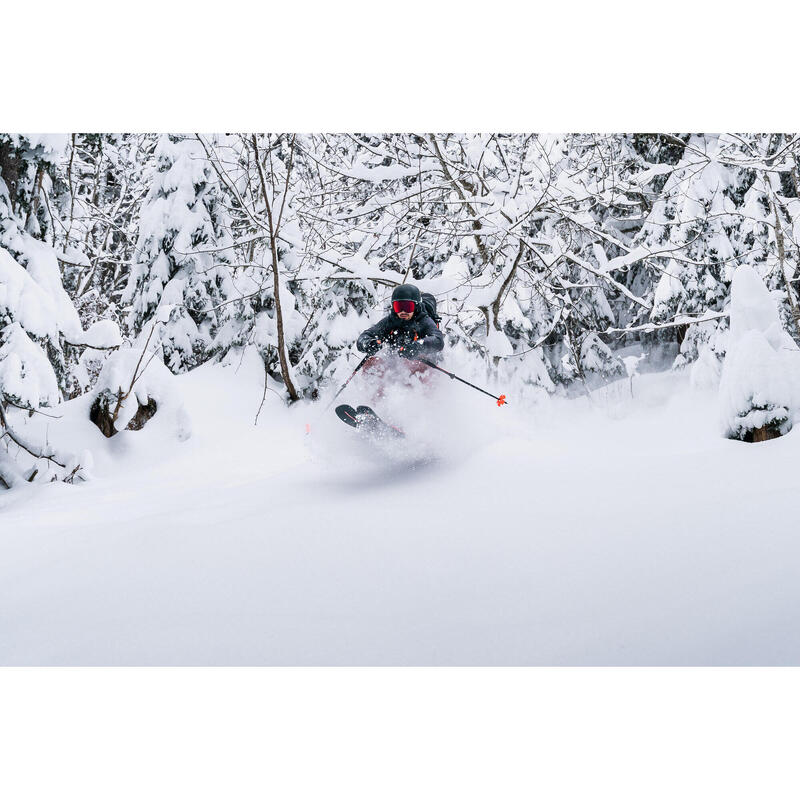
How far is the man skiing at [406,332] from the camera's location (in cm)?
444

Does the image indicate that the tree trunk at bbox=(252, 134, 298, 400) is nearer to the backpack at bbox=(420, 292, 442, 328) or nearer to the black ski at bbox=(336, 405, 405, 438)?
the backpack at bbox=(420, 292, 442, 328)

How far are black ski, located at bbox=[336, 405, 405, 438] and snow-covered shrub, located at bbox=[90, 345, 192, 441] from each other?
2264 millimetres

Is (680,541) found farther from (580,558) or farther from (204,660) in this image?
(204,660)

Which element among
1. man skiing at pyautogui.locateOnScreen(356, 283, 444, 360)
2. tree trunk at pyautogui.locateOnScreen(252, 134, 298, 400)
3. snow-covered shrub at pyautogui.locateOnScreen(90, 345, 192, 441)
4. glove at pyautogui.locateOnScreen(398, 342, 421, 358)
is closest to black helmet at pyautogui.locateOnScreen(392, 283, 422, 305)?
man skiing at pyautogui.locateOnScreen(356, 283, 444, 360)

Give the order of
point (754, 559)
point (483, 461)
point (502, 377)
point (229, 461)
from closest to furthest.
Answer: point (754, 559) → point (483, 461) → point (229, 461) → point (502, 377)

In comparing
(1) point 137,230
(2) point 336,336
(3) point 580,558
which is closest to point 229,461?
(2) point 336,336

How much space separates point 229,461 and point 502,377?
Result: 3659 millimetres

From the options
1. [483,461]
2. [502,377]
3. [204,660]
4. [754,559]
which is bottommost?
[204,660]

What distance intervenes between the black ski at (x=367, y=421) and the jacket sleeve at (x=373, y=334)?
1.54 feet

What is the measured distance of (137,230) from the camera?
8500 millimetres

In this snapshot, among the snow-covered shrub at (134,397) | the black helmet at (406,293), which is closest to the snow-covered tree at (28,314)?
the snow-covered shrub at (134,397)

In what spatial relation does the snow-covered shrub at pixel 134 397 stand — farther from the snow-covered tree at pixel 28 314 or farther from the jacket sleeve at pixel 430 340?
the jacket sleeve at pixel 430 340

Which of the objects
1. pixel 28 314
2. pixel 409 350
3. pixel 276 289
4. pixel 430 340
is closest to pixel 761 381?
pixel 430 340

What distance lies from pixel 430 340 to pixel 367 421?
72 centimetres
